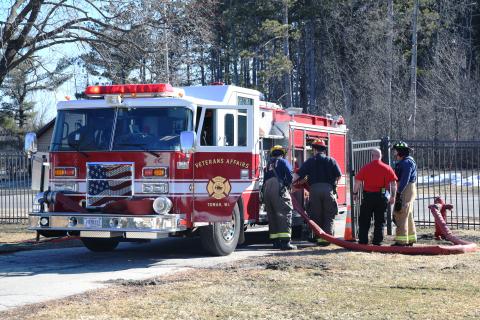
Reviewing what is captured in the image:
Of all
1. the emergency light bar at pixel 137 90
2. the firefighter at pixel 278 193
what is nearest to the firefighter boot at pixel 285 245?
the firefighter at pixel 278 193

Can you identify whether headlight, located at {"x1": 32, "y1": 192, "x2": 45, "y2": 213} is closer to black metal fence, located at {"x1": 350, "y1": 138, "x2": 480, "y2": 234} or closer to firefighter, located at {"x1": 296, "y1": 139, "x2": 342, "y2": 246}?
firefighter, located at {"x1": 296, "y1": 139, "x2": 342, "y2": 246}

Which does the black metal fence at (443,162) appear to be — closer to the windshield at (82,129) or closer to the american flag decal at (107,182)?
the american flag decal at (107,182)

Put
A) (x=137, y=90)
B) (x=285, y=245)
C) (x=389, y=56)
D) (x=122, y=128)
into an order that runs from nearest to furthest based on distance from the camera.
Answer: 1. (x=122, y=128)
2. (x=137, y=90)
3. (x=285, y=245)
4. (x=389, y=56)

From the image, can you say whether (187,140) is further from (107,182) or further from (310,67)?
(310,67)

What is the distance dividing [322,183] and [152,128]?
3299 millimetres

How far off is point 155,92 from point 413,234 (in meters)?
5.01

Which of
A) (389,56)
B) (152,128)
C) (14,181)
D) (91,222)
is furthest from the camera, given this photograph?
(389,56)

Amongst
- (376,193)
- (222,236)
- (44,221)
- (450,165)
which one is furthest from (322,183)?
(44,221)

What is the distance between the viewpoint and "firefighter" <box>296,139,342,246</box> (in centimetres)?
1298

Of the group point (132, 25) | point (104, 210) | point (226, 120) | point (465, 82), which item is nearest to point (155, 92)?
point (226, 120)

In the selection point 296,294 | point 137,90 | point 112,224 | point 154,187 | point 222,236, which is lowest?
point 296,294

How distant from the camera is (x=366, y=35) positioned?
45250 mm

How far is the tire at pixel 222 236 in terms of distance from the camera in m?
11.8

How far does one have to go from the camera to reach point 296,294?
841 centimetres
